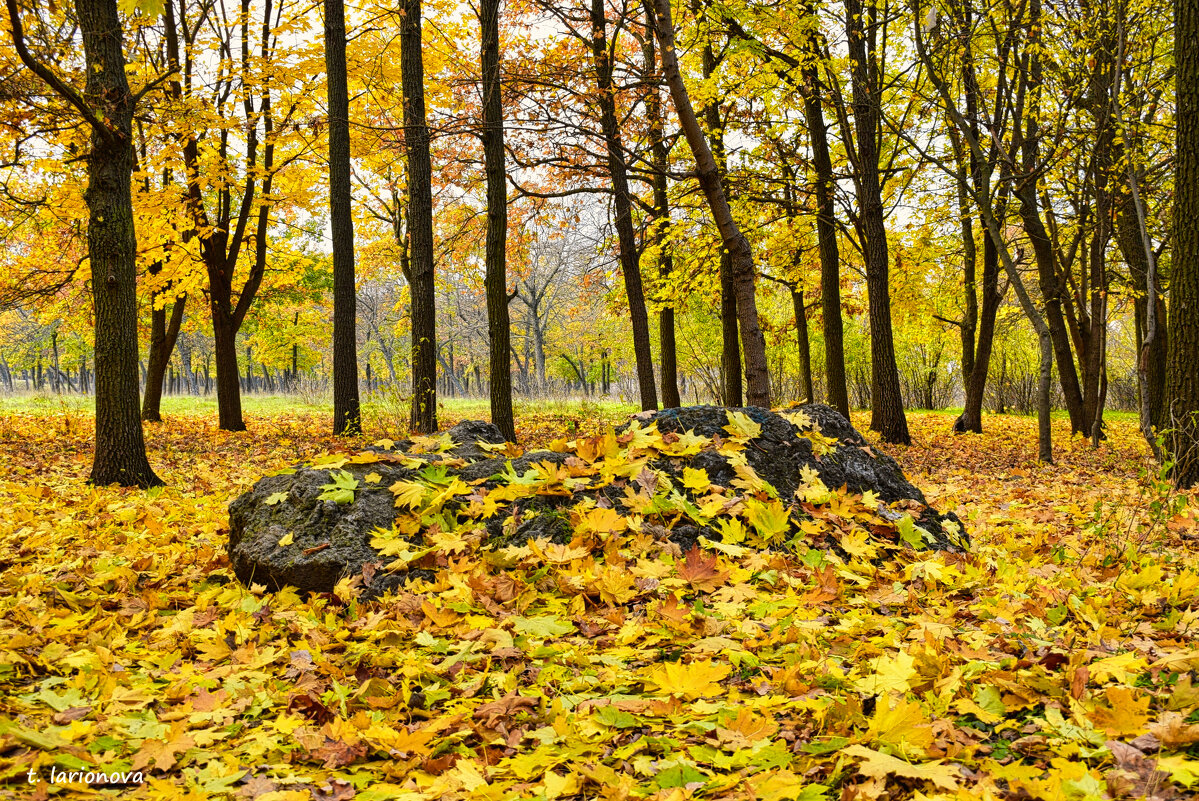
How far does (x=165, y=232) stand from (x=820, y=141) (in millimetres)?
11212

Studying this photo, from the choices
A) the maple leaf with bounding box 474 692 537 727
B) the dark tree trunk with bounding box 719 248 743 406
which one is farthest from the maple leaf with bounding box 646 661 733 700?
the dark tree trunk with bounding box 719 248 743 406

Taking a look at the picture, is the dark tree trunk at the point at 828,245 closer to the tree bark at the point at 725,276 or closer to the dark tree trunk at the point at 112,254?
the tree bark at the point at 725,276

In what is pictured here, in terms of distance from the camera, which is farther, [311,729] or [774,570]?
[774,570]

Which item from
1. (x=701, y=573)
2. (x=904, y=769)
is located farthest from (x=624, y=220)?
(x=904, y=769)

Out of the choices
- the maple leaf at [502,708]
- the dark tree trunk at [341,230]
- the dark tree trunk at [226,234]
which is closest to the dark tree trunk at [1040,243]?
the dark tree trunk at [341,230]

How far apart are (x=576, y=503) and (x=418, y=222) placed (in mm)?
6065

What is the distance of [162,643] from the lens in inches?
105

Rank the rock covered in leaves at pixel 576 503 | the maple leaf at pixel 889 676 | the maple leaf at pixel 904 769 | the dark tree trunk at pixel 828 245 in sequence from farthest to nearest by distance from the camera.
→ the dark tree trunk at pixel 828 245 → the rock covered in leaves at pixel 576 503 → the maple leaf at pixel 889 676 → the maple leaf at pixel 904 769

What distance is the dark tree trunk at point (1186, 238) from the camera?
6.02 m

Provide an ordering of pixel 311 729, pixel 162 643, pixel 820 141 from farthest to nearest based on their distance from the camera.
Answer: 1. pixel 820 141
2. pixel 162 643
3. pixel 311 729

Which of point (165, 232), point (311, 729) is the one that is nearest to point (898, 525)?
point (311, 729)

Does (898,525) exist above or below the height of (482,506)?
below

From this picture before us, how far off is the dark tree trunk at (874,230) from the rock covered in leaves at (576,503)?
727 cm

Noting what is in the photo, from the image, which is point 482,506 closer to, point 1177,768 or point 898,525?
point 898,525
